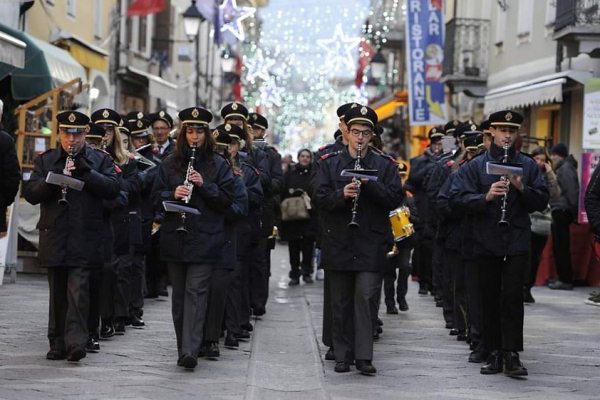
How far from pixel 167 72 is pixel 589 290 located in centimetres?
2622

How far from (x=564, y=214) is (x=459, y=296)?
7727 millimetres

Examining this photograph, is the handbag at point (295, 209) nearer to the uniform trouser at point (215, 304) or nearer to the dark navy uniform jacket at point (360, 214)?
the uniform trouser at point (215, 304)

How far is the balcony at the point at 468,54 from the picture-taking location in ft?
112

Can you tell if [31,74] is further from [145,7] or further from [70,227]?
[70,227]

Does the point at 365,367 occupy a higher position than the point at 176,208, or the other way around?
the point at 176,208

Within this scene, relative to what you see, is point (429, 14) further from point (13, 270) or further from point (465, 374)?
point (465, 374)

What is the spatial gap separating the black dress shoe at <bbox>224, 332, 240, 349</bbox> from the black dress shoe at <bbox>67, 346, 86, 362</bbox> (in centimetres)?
199

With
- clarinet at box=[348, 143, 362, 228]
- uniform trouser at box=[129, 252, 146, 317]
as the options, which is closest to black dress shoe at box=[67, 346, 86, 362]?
clarinet at box=[348, 143, 362, 228]

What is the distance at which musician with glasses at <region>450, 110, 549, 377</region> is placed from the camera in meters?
10.9

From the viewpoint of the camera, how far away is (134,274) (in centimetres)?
1436

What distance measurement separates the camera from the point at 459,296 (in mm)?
13406

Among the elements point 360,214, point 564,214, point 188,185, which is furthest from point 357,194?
point 564,214

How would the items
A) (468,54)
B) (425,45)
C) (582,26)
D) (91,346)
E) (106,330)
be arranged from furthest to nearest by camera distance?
(468,54) → (425,45) → (582,26) → (106,330) → (91,346)

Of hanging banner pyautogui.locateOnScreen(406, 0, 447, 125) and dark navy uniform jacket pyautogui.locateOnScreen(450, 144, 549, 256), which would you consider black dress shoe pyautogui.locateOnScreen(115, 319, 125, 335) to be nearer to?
dark navy uniform jacket pyautogui.locateOnScreen(450, 144, 549, 256)
